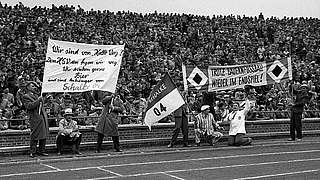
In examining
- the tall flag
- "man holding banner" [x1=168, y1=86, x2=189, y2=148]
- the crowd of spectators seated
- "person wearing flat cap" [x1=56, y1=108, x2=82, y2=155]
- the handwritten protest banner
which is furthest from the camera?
the crowd of spectators seated

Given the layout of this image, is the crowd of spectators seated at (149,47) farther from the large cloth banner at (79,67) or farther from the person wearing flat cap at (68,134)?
the large cloth banner at (79,67)

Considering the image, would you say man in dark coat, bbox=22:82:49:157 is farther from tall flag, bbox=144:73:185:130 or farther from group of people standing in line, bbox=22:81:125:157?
tall flag, bbox=144:73:185:130

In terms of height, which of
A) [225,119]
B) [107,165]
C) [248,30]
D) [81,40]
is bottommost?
[107,165]

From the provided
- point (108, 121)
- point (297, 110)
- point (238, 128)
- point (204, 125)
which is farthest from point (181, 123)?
point (297, 110)

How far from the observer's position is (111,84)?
46.9 feet

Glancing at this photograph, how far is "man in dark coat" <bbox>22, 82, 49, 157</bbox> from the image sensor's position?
13.4m

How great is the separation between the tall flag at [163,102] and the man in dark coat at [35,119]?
9.70 feet

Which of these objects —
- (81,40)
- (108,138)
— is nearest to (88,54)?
(108,138)

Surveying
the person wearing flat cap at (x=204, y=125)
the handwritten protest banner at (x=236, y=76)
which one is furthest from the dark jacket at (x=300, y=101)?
the person wearing flat cap at (x=204, y=125)

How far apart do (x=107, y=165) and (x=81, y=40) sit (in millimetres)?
13463

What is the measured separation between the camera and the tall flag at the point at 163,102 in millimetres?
15422

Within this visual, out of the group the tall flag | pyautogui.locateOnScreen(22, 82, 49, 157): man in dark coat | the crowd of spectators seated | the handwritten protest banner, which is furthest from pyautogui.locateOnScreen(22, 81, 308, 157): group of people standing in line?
the crowd of spectators seated

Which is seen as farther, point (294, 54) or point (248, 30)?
point (248, 30)

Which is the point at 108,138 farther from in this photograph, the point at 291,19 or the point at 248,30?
the point at 291,19
